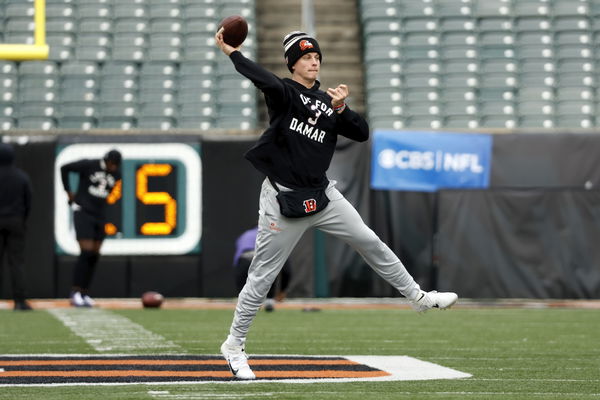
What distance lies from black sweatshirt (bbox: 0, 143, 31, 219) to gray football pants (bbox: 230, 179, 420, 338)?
25.0 ft

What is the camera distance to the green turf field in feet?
19.2

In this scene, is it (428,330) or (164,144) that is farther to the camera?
(164,144)

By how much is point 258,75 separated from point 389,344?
3450 millimetres

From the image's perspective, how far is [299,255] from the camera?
15.5 m

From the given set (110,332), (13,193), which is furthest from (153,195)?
(110,332)

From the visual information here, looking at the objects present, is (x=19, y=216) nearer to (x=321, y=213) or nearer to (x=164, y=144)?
(x=164, y=144)

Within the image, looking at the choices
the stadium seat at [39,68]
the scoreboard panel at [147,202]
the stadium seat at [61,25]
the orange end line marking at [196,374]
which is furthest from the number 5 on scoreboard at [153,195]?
the orange end line marking at [196,374]

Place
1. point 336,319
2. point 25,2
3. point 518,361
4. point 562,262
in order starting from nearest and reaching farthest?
point 518,361
point 336,319
point 562,262
point 25,2

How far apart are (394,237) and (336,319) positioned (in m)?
3.77

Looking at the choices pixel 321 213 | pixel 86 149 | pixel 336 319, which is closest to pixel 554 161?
pixel 336 319

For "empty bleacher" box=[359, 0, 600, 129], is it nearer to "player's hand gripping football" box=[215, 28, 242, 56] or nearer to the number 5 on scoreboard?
the number 5 on scoreboard

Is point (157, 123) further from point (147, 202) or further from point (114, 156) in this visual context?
point (114, 156)

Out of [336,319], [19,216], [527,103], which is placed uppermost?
[527,103]

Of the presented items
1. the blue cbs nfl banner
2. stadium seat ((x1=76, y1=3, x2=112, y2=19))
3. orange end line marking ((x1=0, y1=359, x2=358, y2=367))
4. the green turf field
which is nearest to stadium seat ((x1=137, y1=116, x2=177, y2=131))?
stadium seat ((x1=76, y1=3, x2=112, y2=19))
